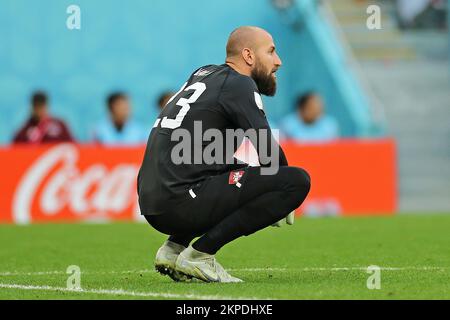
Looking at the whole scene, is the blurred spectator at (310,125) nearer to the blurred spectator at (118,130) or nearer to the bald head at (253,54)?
the blurred spectator at (118,130)

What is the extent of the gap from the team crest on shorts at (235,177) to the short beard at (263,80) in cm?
78

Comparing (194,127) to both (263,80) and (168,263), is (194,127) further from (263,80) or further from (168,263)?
(168,263)

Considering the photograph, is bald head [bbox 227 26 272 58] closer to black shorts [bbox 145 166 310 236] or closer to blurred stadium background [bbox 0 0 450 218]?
black shorts [bbox 145 166 310 236]

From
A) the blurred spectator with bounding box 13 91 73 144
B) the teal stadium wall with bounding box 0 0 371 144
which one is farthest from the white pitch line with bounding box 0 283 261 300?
the teal stadium wall with bounding box 0 0 371 144

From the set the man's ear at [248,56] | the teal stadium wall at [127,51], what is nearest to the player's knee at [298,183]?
the man's ear at [248,56]

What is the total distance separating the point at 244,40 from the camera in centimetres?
859

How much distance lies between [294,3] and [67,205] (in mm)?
8872

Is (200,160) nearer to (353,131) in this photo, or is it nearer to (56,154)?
(56,154)

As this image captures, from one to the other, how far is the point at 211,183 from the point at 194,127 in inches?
15.8

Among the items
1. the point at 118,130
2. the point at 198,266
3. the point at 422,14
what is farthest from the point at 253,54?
the point at 422,14

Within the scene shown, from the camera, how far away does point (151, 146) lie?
8.37 meters

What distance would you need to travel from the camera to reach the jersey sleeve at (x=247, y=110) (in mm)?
8055

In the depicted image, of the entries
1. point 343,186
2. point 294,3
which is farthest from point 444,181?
point 294,3

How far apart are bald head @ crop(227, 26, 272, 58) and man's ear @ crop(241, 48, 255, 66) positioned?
0.07ft
